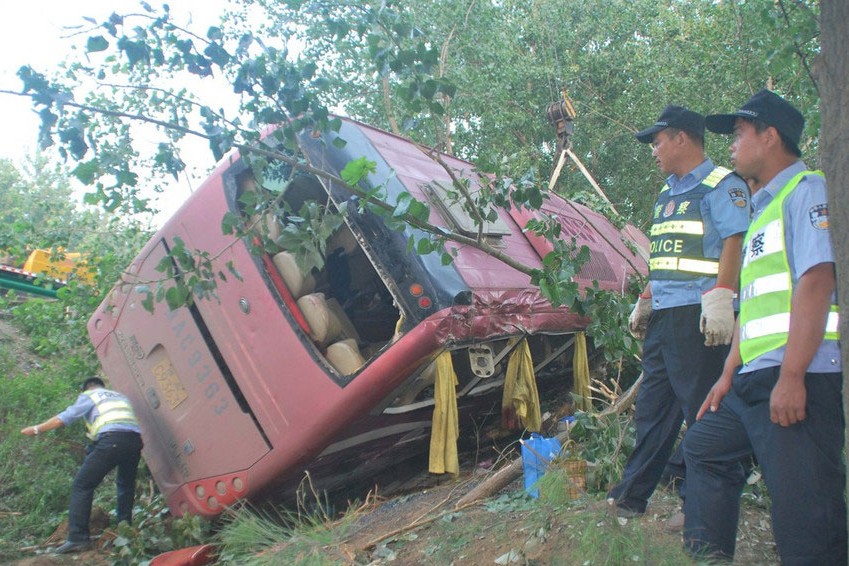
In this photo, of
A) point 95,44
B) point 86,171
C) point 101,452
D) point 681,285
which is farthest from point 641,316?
point 101,452

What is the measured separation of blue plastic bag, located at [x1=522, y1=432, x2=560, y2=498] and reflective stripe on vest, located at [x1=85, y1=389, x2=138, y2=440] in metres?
2.33

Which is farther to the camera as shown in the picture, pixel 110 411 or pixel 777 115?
pixel 110 411

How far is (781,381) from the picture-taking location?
187 cm

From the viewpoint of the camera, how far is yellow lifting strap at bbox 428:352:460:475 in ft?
11.5

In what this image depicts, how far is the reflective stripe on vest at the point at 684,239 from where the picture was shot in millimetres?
2811

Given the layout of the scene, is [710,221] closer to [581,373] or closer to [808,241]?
[808,241]

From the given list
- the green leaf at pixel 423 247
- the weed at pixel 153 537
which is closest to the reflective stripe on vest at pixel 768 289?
the green leaf at pixel 423 247

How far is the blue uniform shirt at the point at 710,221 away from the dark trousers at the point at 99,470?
3143 millimetres

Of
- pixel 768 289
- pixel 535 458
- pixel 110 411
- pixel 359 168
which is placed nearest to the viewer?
pixel 768 289

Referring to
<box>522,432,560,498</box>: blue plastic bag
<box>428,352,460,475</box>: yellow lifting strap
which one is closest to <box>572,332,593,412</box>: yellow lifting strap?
<box>522,432,560,498</box>: blue plastic bag

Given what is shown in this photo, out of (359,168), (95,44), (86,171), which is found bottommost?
(359,168)

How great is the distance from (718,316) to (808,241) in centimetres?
72

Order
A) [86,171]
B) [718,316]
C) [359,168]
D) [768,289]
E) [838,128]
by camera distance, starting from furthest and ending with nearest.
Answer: [86,171]
[359,168]
[718,316]
[768,289]
[838,128]

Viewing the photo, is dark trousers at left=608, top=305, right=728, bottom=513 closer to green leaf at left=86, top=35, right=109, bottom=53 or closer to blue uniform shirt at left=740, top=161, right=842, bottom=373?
blue uniform shirt at left=740, top=161, right=842, bottom=373
